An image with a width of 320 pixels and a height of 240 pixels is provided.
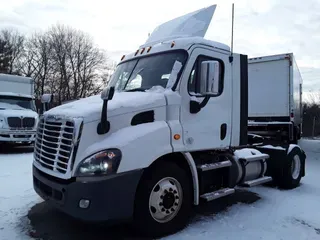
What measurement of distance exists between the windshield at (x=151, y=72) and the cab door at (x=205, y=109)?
172 mm

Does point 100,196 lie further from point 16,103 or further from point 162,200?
point 16,103

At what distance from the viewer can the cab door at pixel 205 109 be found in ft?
15.5

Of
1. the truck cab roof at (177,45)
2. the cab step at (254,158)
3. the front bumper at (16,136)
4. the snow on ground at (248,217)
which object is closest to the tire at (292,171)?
the snow on ground at (248,217)

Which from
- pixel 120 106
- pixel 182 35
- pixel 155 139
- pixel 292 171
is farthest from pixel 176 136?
pixel 292 171

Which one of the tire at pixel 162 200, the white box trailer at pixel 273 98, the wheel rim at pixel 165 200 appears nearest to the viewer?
the tire at pixel 162 200

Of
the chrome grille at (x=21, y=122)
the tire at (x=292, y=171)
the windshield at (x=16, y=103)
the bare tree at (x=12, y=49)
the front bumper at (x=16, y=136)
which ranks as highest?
the bare tree at (x=12, y=49)

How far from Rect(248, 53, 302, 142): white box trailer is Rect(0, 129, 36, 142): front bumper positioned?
29.3 ft

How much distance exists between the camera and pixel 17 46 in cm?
4816

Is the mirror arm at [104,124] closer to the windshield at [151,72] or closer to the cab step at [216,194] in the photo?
the windshield at [151,72]

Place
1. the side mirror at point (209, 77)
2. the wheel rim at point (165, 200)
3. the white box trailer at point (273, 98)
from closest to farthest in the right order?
the wheel rim at point (165, 200) → the side mirror at point (209, 77) → the white box trailer at point (273, 98)

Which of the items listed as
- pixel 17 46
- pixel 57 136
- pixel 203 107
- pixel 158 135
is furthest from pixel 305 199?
pixel 17 46

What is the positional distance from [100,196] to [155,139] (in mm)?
1018

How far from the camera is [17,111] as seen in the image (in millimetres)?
13188

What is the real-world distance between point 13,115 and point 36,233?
955 centimetres
